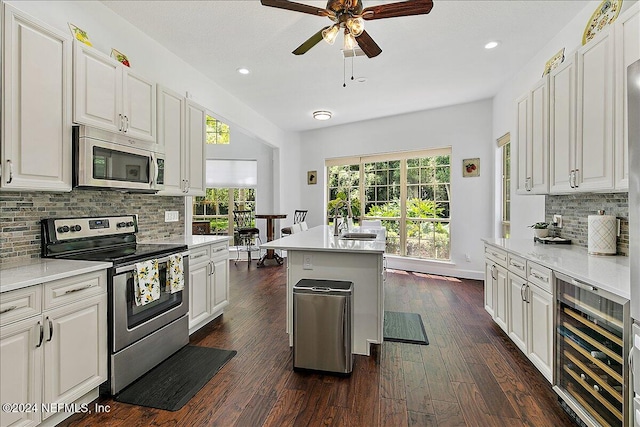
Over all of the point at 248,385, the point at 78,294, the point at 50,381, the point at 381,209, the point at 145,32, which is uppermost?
the point at 145,32

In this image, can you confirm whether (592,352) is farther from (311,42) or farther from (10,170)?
(10,170)

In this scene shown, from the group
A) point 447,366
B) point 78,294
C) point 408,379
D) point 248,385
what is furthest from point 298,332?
point 78,294

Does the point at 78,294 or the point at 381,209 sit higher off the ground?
the point at 381,209

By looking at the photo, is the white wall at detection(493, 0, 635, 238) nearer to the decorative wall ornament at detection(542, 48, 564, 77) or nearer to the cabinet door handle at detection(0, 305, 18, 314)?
the decorative wall ornament at detection(542, 48, 564, 77)

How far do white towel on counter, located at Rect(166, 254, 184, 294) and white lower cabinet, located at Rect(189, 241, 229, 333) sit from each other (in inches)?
10.6

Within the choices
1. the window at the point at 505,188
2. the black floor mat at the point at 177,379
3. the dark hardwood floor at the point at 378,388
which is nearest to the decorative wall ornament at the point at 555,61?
the window at the point at 505,188

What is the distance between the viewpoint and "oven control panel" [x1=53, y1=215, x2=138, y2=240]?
2283 mm

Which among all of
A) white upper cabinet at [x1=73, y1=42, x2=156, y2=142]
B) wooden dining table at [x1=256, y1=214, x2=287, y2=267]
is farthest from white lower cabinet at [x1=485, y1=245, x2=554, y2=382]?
wooden dining table at [x1=256, y1=214, x2=287, y2=267]

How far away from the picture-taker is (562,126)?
2.50 m

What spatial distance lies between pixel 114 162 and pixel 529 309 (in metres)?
3.26

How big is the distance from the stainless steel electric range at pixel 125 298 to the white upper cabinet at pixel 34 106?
1.45 feet

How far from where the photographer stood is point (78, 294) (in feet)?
6.10

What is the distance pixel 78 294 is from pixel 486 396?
2.61 metres

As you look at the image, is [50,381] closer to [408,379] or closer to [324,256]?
[324,256]
